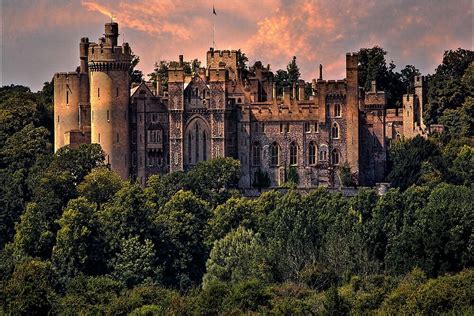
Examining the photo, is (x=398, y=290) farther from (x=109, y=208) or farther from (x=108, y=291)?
(x=109, y=208)

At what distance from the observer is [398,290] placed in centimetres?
9325

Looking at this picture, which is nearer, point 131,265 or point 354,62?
point 131,265

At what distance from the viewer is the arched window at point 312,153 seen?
4611 inches

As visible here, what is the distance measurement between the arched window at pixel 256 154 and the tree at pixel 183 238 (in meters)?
5.82

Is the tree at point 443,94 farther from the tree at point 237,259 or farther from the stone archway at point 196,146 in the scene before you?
the tree at point 237,259

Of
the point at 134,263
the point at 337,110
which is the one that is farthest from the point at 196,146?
the point at 134,263

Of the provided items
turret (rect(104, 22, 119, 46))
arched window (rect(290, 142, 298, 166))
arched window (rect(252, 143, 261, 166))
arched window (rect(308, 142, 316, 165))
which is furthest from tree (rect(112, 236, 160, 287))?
turret (rect(104, 22, 119, 46))

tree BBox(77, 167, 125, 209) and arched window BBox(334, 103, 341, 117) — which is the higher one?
arched window BBox(334, 103, 341, 117)

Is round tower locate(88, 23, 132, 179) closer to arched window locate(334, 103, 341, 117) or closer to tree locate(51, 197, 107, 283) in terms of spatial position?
tree locate(51, 197, 107, 283)

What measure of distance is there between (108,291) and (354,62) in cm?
2409

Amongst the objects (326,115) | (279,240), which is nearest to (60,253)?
(279,240)

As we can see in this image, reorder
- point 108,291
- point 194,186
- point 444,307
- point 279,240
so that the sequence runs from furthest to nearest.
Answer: point 194,186 → point 279,240 → point 108,291 → point 444,307

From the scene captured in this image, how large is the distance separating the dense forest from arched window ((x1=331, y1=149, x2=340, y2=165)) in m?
2.83

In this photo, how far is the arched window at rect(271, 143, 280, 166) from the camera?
117475 millimetres
